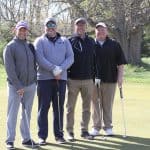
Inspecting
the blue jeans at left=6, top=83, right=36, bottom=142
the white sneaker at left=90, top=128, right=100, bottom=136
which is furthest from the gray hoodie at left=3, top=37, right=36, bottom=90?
the white sneaker at left=90, top=128, right=100, bottom=136

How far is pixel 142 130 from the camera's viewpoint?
10.7 metres

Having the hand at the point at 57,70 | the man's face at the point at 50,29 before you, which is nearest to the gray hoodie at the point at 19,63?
the hand at the point at 57,70

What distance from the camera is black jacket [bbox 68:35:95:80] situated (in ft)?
31.6

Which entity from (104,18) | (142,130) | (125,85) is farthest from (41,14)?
(142,130)

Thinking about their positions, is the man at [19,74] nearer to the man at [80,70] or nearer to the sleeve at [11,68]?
the sleeve at [11,68]

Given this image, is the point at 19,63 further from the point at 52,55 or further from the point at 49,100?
the point at 49,100

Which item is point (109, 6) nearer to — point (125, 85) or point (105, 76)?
point (125, 85)

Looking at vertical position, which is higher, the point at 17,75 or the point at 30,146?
the point at 17,75

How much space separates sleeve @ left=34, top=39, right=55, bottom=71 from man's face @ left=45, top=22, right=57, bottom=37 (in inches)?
8.5

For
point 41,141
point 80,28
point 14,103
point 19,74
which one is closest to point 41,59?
point 19,74

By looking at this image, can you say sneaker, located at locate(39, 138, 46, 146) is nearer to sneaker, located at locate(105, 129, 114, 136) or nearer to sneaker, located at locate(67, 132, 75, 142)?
sneaker, located at locate(67, 132, 75, 142)

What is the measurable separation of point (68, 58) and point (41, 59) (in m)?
0.49

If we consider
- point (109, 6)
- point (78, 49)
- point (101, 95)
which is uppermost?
point (109, 6)

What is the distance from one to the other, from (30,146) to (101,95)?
184 centimetres
